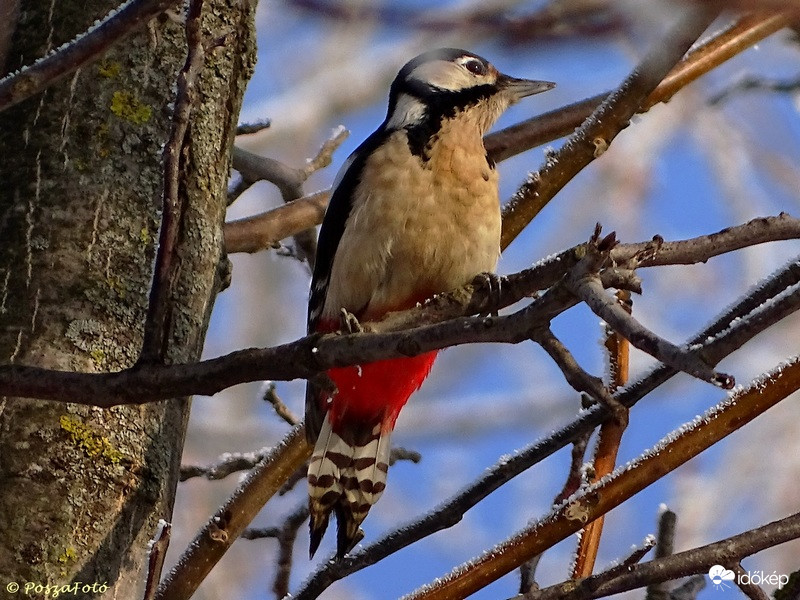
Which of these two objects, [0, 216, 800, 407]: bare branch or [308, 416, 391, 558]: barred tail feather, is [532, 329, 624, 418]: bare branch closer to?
[0, 216, 800, 407]: bare branch

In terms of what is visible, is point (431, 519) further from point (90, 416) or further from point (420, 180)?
point (420, 180)

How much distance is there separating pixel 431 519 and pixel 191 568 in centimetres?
55

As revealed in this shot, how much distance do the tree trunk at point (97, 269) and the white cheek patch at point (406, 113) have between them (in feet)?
2.77

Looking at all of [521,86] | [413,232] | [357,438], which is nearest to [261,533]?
[357,438]

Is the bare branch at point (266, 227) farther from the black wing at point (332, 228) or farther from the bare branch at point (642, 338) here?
the bare branch at point (642, 338)

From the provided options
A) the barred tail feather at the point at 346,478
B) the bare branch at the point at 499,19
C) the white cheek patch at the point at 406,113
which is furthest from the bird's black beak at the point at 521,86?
the bare branch at the point at 499,19

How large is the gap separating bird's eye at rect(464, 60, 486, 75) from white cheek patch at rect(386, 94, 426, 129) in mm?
241

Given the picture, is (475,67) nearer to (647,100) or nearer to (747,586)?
(647,100)

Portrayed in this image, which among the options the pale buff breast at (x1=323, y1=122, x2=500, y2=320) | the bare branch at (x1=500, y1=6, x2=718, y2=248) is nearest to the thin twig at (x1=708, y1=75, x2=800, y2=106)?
the bare branch at (x1=500, y1=6, x2=718, y2=248)

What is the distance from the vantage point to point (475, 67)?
3.62 meters

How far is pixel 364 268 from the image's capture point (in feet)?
9.80

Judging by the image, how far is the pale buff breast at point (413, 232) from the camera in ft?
9.76

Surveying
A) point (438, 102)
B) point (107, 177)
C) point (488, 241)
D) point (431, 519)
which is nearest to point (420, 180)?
point (488, 241)

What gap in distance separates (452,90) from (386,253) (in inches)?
30.4
